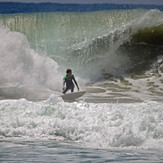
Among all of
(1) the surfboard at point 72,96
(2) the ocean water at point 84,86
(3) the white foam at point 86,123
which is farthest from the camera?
(1) the surfboard at point 72,96

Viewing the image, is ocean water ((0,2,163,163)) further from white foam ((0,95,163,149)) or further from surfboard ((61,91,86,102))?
surfboard ((61,91,86,102))

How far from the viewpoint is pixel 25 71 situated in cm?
1448

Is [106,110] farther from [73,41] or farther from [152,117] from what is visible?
[73,41]

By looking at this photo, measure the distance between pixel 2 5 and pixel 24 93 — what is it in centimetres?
1338

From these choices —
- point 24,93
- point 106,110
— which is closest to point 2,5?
point 24,93

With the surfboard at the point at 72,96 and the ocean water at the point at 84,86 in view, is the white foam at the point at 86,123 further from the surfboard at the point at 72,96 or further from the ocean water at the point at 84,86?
the surfboard at the point at 72,96

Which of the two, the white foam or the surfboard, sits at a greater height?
the surfboard

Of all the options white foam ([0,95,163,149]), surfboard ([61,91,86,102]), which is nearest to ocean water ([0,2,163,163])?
white foam ([0,95,163,149])

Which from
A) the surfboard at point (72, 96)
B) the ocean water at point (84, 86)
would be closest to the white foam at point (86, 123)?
the ocean water at point (84, 86)

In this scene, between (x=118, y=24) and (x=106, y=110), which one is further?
(x=118, y=24)

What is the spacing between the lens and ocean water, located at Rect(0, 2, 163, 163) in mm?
7129

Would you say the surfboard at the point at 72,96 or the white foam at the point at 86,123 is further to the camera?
the surfboard at the point at 72,96

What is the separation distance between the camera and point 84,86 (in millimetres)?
14250

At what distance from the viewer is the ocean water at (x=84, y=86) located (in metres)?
7.13
